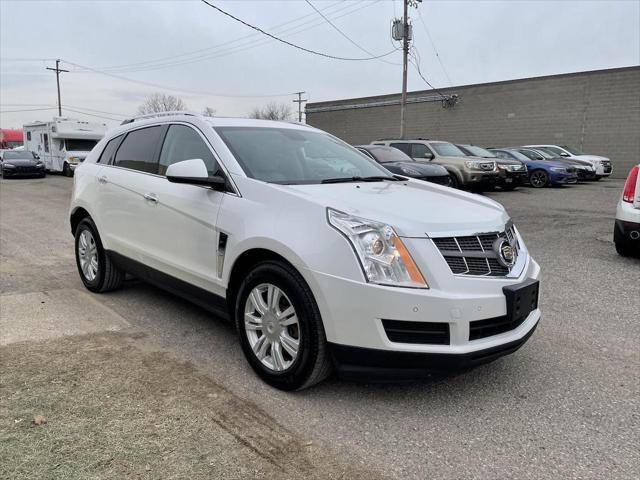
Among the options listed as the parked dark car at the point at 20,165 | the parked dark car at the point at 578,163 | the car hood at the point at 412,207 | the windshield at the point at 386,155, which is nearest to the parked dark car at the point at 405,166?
the windshield at the point at 386,155

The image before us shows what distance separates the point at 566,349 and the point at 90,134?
26.7m

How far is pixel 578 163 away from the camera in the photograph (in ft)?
69.8

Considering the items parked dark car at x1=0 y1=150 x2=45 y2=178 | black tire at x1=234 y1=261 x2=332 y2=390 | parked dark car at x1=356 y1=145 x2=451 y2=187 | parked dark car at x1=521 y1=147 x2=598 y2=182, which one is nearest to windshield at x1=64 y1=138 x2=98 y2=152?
parked dark car at x1=0 y1=150 x2=45 y2=178

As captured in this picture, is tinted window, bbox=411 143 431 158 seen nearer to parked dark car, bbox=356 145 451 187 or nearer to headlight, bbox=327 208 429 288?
parked dark car, bbox=356 145 451 187

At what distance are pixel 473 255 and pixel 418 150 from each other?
42.8 feet

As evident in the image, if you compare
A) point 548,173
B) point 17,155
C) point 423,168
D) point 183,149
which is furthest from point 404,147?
point 17,155

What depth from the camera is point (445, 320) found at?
8.90 feet

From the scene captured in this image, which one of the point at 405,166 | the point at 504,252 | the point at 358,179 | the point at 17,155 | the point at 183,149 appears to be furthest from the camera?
the point at 17,155

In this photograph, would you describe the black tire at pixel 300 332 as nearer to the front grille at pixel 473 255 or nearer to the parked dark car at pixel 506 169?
the front grille at pixel 473 255

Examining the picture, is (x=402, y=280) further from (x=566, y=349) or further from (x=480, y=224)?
(x=566, y=349)

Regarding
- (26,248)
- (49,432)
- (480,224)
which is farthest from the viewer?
(26,248)

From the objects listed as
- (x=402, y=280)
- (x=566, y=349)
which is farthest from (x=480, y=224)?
(x=566, y=349)

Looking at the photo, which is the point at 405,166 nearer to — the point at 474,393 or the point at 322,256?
the point at 474,393

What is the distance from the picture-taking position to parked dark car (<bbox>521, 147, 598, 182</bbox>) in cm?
2095
